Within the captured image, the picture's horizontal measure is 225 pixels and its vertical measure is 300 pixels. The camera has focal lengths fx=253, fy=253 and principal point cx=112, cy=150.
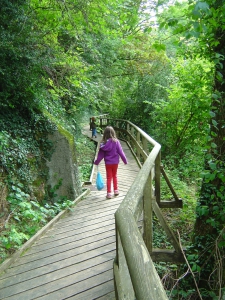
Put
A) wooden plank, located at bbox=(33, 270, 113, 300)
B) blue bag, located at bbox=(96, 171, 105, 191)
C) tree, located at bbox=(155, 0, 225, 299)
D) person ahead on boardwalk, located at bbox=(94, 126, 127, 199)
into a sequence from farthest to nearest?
blue bag, located at bbox=(96, 171, 105, 191) → person ahead on boardwalk, located at bbox=(94, 126, 127, 199) → tree, located at bbox=(155, 0, 225, 299) → wooden plank, located at bbox=(33, 270, 113, 300)

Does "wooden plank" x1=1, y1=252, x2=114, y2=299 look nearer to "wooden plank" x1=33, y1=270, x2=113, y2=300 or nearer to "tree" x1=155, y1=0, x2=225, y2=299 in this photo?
"wooden plank" x1=33, y1=270, x2=113, y2=300

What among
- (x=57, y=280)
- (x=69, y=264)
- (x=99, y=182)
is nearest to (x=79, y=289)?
(x=57, y=280)

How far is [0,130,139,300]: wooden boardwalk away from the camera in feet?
8.86

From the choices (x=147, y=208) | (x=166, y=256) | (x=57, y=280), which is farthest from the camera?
(x=166, y=256)

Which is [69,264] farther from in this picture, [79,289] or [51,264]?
[79,289]

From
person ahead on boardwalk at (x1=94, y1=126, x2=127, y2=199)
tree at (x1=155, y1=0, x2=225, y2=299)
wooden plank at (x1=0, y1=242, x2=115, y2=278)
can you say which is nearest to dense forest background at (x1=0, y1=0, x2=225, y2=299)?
tree at (x1=155, y1=0, x2=225, y2=299)

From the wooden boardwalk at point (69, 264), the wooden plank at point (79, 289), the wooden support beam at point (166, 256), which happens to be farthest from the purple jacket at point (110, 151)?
the wooden plank at point (79, 289)

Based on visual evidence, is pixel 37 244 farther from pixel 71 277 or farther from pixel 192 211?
pixel 192 211

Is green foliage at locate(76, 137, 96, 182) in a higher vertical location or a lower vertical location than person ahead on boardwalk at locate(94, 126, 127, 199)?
lower

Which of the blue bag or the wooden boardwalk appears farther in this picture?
the blue bag

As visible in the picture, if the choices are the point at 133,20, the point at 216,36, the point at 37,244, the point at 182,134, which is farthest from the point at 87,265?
the point at 182,134

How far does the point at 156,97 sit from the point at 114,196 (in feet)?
30.1

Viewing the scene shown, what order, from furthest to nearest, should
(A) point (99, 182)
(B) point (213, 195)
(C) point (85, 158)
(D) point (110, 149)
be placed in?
(C) point (85, 158), (A) point (99, 182), (D) point (110, 149), (B) point (213, 195)

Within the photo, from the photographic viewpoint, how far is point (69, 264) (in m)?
3.18
